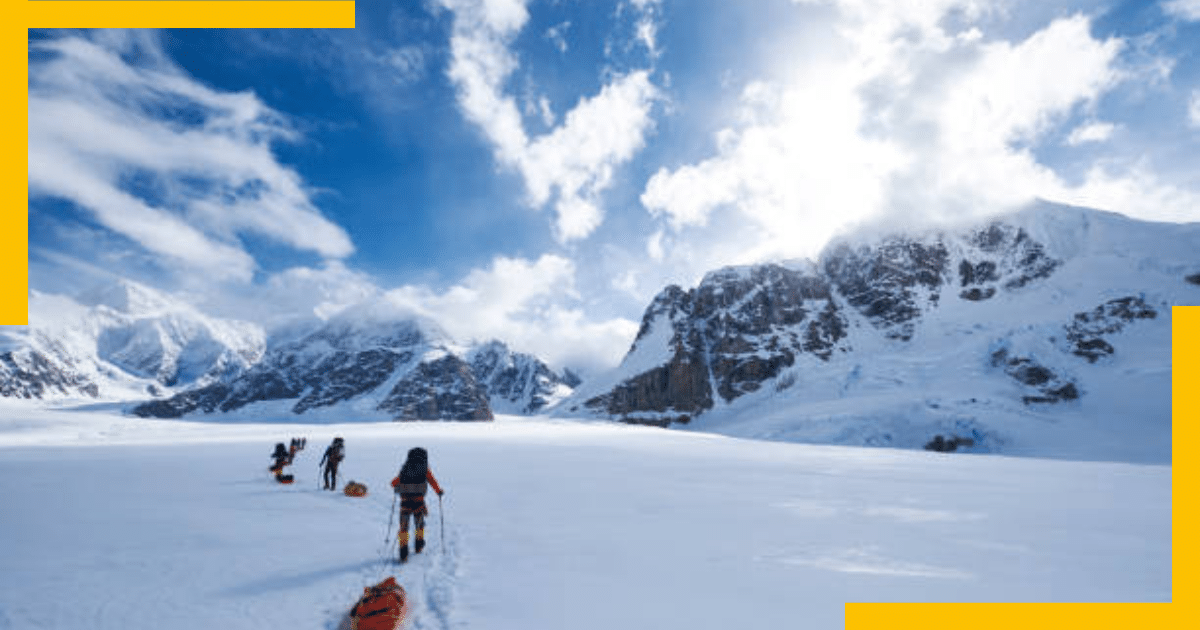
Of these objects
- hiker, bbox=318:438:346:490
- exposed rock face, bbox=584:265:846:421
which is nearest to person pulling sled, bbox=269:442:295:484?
hiker, bbox=318:438:346:490

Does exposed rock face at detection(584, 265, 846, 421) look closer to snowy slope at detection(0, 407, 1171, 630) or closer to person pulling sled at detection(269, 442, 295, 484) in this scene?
snowy slope at detection(0, 407, 1171, 630)

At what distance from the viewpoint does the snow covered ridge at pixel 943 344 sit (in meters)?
76.7

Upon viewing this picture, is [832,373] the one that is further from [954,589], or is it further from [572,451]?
[954,589]

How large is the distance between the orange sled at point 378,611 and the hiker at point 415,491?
3091mm

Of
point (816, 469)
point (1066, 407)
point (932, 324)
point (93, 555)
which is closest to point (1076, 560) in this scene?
point (816, 469)

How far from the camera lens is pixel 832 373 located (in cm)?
12281

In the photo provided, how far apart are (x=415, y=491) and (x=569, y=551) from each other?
11.2 ft

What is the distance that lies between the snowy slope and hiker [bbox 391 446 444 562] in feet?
1.92

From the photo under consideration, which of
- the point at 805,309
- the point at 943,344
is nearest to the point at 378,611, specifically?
the point at 943,344

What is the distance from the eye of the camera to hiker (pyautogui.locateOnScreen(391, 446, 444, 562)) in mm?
10016

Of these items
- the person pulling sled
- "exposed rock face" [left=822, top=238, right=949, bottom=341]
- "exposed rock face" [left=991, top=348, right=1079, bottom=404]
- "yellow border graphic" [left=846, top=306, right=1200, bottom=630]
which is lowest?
"exposed rock face" [left=991, top=348, right=1079, bottom=404]

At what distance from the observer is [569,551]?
977 centimetres

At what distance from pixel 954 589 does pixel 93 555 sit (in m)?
14.7

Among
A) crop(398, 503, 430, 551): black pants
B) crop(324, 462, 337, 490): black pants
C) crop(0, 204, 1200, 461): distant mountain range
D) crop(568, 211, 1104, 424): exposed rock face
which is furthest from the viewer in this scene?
crop(568, 211, 1104, 424): exposed rock face
